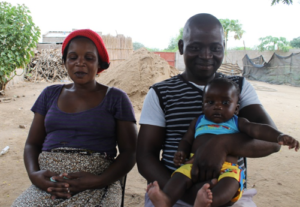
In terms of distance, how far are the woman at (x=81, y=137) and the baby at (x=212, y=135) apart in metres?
0.50

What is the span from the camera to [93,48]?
200 centimetres

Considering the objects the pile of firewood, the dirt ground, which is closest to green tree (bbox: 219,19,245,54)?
the pile of firewood

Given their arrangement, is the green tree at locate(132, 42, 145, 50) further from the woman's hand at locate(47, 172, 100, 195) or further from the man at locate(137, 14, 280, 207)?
the woman's hand at locate(47, 172, 100, 195)

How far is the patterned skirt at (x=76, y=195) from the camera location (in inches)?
65.9

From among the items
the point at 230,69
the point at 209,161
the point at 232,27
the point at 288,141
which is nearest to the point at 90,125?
the point at 209,161

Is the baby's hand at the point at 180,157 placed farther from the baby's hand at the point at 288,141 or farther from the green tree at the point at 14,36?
the green tree at the point at 14,36

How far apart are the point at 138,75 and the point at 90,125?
241 inches

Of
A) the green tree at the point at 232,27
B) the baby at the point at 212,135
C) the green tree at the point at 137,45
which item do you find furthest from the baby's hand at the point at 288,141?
the green tree at the point at 137,45

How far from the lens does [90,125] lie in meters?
1.92

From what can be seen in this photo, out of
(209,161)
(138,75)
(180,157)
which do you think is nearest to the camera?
(209,161)

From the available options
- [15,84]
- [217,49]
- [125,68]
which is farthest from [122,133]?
[15,84]

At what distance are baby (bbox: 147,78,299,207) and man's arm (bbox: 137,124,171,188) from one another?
182mm

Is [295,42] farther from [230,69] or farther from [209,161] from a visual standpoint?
[209,161]

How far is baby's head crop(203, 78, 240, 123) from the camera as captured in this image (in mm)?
1623
